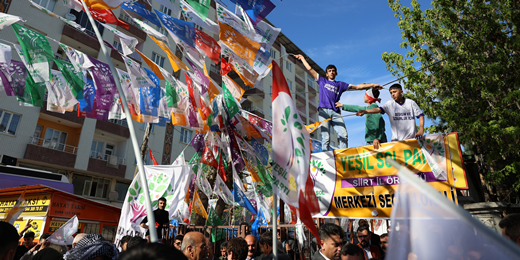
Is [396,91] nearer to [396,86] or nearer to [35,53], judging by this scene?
[396,86]

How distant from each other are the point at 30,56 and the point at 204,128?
3.71 metres

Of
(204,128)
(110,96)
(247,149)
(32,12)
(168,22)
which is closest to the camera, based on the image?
(168,22)

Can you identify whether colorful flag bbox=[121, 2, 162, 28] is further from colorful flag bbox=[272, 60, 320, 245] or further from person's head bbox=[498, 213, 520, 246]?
person's head bbox=[498, 213, 520, 246]

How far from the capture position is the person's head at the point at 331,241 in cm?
343

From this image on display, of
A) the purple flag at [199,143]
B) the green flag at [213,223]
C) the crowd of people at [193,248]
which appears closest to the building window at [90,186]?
the purple flag at [199,143]

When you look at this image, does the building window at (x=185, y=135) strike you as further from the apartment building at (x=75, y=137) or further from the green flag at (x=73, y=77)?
the green flag at (x=73, y=77)

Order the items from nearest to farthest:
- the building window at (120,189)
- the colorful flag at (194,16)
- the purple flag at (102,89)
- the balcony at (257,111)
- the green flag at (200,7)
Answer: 1. the green flag at (200,7)
2. the colorful flag at (194,16)
3. the purple flag at (102,89)
4. the building window at (120,189)
5. the balcony at (257,111)

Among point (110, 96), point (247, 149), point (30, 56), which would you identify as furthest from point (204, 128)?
point (30, 56)

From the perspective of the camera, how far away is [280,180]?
3.53m

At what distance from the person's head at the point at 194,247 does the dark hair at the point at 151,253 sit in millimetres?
2279

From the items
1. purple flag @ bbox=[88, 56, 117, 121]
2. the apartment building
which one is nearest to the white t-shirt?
purple flag @ bbox=[88, 56, 117, 121]

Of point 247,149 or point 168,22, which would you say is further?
point 247,149

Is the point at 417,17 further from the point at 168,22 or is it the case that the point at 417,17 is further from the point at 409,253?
the point at 409,253

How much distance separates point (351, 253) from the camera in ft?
10.2
